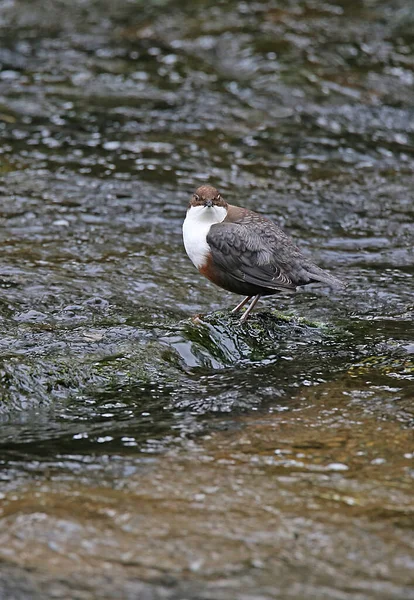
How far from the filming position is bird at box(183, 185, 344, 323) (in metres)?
5.39

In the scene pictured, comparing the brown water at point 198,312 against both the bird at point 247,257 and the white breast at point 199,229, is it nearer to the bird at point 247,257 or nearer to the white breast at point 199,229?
the bird at point 247,257

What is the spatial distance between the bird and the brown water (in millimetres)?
270

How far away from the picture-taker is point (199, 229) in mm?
5586

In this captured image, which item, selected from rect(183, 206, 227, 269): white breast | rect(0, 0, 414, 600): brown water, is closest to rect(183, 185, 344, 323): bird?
rect(183, 206, 227, 269): white breast

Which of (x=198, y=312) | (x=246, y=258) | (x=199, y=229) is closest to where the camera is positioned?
(x=246, y=258)

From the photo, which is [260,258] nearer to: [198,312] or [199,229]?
[199,229]

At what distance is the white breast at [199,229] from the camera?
5.52 m

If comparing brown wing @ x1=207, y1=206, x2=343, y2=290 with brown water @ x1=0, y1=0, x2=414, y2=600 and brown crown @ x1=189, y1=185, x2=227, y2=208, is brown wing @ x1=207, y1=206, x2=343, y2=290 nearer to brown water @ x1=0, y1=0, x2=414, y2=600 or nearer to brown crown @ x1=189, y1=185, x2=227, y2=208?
brown crown @ x1=189, y1=185, x2=227, y2=208

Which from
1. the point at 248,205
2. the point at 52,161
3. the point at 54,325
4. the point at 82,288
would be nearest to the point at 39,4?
the point at 52,161

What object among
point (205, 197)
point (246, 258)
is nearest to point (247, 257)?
point (246, 258)

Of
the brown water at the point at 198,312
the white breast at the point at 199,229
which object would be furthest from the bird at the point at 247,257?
the brown water at the point at 198,312

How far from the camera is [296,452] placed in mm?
3873

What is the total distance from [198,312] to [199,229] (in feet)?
2.50

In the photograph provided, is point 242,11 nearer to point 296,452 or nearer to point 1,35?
point 1,35
